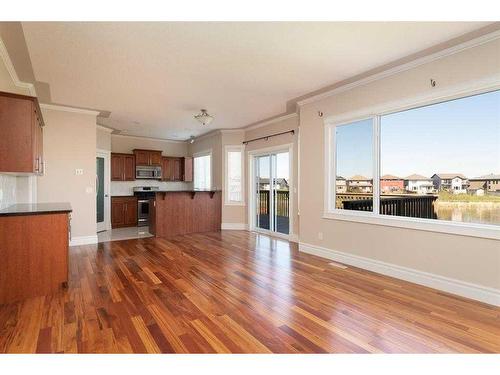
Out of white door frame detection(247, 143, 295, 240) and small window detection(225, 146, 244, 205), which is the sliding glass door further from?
small window detection(225, 146, 244, 205)

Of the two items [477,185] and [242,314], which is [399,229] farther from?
[242,314]

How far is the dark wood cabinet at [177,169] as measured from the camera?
888 cm

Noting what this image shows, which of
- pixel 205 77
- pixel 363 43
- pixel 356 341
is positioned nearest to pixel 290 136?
pixel 205 77

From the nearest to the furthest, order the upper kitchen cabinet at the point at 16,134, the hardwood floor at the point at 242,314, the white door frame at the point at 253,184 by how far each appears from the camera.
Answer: the hardwood floor at the point at 242,314
the upper kitchen cabinet at the point at 16,134
the white door frame at the point at 253,184

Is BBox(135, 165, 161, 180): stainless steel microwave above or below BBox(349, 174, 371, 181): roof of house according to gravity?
above

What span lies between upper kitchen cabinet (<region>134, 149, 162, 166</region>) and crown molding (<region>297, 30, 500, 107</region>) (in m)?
5.57

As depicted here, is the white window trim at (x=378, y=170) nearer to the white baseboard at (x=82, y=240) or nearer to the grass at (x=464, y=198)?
the grass at (x=464, y=198)

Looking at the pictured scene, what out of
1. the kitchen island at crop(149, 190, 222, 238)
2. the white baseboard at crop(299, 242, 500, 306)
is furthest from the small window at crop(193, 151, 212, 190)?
the white baseboard at crop(299, 242, 500, 306)

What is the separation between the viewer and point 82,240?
5.50 meters

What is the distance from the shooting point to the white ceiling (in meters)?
2.60

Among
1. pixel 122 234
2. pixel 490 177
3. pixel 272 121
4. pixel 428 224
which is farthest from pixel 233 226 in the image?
pixel 490 177

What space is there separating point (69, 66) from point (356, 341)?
443 centimetres

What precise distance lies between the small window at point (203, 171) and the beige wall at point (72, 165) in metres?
3.33

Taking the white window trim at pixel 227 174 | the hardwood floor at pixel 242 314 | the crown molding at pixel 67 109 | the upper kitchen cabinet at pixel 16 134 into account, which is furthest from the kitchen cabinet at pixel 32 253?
the white window trim at pixel 227 174
